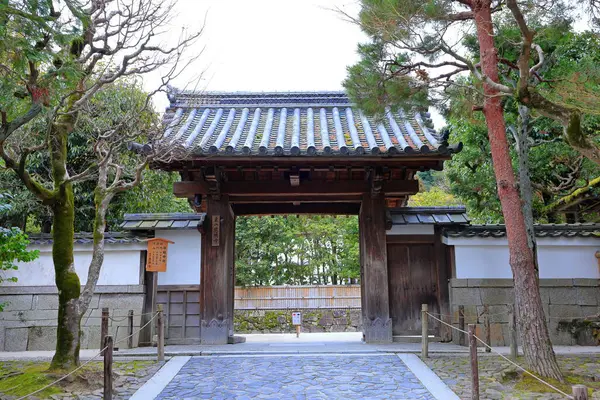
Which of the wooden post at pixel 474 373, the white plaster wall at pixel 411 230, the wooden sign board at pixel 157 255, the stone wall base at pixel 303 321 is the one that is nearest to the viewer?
the wooden post at pixel 474 373

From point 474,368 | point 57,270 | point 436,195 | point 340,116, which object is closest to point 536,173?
point 340,116

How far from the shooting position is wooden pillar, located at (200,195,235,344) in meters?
8.90

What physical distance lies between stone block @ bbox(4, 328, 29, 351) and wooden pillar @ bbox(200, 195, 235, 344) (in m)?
3.41

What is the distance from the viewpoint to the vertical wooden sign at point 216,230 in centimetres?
912

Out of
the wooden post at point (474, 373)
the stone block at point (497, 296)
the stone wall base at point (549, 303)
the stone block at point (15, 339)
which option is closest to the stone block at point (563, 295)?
the stone wall base at point (549, 303)

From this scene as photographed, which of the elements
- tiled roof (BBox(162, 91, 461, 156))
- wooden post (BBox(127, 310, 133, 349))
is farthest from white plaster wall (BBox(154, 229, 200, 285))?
tiled roof (BBox(162, 91, 461, 156))

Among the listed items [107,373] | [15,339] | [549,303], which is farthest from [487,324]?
[15,339]

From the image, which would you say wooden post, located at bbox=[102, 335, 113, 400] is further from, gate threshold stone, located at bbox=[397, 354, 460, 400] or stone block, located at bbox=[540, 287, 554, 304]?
stone block, located at bbox=[540, 287, 554, 304]

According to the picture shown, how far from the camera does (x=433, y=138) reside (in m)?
9.14

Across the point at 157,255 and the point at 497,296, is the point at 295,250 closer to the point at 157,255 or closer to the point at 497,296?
the point at 157,255

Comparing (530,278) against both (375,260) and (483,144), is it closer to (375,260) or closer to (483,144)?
(375,260)

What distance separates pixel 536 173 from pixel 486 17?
6494mm

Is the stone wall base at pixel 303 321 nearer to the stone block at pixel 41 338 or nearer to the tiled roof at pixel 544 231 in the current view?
the stone block at pixel 41 338

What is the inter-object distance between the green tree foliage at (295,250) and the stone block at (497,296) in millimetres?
13508
